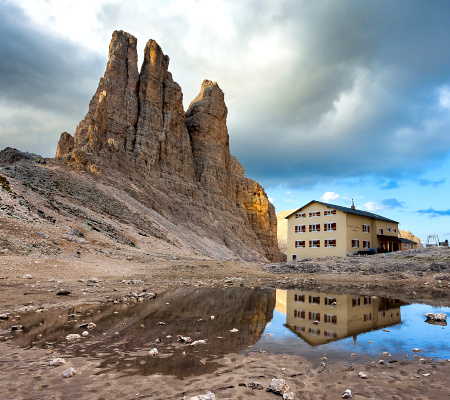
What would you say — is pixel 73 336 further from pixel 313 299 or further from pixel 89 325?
pixel 313 299

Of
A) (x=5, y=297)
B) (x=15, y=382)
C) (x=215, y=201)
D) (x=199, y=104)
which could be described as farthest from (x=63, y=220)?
(x=199, y=104)

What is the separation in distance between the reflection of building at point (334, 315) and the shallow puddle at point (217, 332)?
0.04 m

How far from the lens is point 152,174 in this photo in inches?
3465

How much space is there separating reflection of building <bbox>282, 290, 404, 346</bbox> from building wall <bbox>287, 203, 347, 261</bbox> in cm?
2891

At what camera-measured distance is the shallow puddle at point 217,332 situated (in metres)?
6.71

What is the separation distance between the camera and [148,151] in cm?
8994

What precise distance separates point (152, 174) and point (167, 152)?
1179 cm

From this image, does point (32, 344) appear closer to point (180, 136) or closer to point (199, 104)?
point (180, 136)

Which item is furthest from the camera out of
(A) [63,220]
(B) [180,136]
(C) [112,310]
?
(B) [180,136]

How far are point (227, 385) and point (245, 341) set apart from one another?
2874mm

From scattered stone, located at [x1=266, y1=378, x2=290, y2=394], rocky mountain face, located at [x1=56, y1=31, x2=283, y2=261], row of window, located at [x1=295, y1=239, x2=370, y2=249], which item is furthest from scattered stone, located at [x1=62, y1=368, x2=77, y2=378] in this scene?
rocky mountain face, located at [x1=56, y1=31, x2=283, y2=261]

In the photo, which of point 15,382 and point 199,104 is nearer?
point 15,382

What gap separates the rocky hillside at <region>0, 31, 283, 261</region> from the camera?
177 ft

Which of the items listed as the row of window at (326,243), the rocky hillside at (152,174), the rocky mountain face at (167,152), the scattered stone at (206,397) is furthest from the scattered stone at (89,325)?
the rocky mountain face at (167,152)
